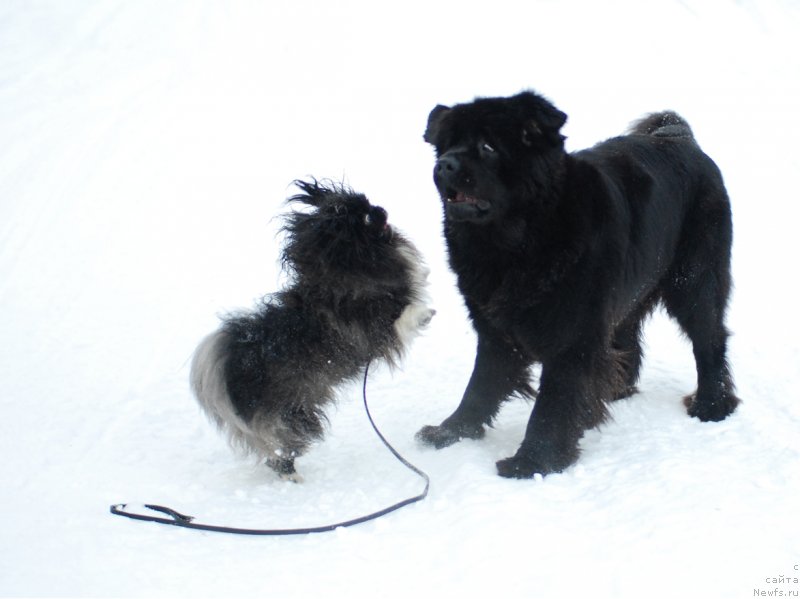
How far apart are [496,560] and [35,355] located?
4719 millimetres

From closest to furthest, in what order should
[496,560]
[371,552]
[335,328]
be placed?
[496,560] < [371,552] < [335,328]

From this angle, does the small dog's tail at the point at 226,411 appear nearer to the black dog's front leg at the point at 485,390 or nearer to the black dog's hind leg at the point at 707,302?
the black dog's front leg at the point at 485,390

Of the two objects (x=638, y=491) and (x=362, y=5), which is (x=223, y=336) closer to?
(x=638, y=491)

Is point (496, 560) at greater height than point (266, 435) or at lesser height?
lesser

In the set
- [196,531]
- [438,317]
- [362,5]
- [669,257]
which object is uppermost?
[362,5]

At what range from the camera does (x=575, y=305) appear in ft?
13.9

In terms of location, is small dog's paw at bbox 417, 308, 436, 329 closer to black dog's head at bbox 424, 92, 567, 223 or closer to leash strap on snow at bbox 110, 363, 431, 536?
black dog's head at bbox 424, 92, 567, 223

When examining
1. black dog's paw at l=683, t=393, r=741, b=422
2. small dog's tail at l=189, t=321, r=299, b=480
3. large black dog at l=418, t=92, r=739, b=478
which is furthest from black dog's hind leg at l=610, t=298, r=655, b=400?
small dog's tail at l=189, t=321, r=299, b=480

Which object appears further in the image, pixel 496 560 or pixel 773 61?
pixel 773 61

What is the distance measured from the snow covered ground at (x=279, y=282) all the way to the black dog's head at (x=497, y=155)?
1505 mm

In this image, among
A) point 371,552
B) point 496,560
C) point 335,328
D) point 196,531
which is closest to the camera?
point 496,560

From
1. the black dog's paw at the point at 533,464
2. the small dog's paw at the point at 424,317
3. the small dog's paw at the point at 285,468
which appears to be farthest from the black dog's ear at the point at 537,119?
the small dog's paw at the point at 285,468

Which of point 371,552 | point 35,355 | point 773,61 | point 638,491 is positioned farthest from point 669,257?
point 773,61

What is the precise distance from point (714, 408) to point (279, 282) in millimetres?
3050
